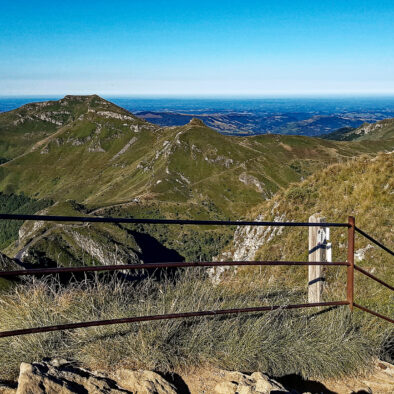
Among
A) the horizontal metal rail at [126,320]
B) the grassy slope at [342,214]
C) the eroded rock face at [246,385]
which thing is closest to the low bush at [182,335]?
the horizontal metal rail at [126,320]

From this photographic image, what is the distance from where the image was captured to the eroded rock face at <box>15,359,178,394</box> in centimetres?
382

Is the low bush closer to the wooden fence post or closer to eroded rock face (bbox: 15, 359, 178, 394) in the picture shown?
eroded rock face (bbox: 15, 359, 178, 394)

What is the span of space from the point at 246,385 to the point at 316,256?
3.36 meters

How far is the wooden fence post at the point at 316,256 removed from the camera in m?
7.04

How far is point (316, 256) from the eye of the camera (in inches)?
278

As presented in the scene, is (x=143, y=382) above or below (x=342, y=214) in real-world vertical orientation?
above

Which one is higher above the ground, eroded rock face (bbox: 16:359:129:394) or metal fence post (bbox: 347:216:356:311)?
metal fence post (bbox: 347:216:356:311)

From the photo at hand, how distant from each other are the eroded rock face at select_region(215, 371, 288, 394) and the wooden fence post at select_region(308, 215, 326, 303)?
2.85 meters

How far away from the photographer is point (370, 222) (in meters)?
14.0

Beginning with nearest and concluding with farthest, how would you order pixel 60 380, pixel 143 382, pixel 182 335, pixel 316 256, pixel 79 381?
pixel 60 380
pixel 79 381
pixel 143 382
pixel 182 335
pixel 316 256

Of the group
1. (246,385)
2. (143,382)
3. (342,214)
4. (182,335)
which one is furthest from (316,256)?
(342,214)

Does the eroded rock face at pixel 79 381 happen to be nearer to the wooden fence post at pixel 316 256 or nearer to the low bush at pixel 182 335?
the low bush at pixel 182 335

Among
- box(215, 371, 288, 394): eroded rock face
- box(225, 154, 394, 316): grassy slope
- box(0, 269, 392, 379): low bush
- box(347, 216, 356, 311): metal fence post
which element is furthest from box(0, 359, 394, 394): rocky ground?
box(225, 154, 394, 316): grassy slope

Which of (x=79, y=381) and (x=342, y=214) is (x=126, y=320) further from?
(x=342, y=214)
